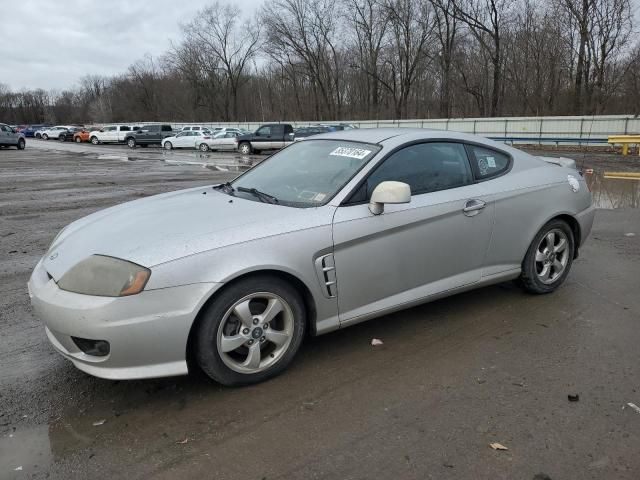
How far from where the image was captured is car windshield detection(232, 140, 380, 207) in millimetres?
3637

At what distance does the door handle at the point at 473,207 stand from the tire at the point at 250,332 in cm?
156

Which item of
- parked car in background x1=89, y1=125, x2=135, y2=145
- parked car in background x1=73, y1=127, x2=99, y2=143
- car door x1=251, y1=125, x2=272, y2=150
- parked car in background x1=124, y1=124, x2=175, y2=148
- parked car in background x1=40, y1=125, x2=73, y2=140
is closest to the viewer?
car door x1=251, y1=125, x2=272, y2=150

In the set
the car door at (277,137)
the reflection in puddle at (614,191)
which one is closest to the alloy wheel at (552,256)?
the reflection in puddle at (614,191)

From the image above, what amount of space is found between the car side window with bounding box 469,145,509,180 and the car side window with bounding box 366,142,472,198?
102mm

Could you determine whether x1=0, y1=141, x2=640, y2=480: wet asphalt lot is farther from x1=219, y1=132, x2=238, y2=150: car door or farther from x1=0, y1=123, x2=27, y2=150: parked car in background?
x1=0, y1=123, x2=27, y2=150: parked car in background

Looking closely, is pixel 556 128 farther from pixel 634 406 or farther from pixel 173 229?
pixel 173 229

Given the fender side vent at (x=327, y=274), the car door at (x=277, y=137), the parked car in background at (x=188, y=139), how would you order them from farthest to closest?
1. the parked car in background at (x=188, y=139)
2. the car door at (x=277, y=137)
3. the fender side vent at (x=327, y=274)

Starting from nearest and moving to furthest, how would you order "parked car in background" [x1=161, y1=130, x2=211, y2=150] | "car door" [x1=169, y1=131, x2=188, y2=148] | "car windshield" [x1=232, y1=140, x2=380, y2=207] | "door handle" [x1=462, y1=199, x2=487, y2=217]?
"car windshield" [x1=232, y1=140, x2=380, y2=207] < "door handle" [x1=462, y1=199, x2=487, y2=217] < "parked car in background" [x1=161, y1=130, x2=211, y2=150] < "car door" [x1=169, y1=131, x2=188, y2=148]

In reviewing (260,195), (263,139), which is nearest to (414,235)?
(260,195)

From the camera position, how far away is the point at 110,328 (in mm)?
2734

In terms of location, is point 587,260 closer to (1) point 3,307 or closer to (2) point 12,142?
(1) point 3,307

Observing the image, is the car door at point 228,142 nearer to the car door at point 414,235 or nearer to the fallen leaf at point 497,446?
the car door at point 414,235

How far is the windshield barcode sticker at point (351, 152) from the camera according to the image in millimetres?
3816

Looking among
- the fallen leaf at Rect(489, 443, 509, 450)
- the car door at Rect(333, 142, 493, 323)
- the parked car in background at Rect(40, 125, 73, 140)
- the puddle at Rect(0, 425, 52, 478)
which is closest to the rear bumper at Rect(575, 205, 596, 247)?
the car door at Rect(333, 142, 493, 323)
